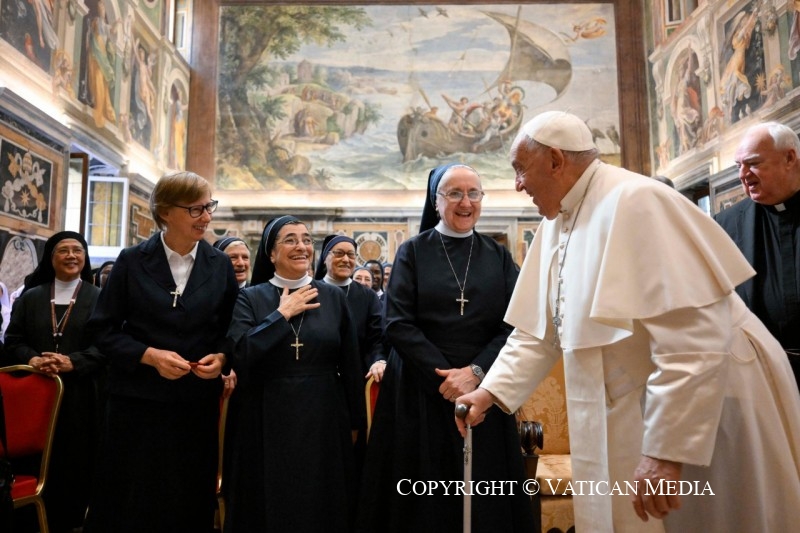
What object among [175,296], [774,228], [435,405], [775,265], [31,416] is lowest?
[31,416]

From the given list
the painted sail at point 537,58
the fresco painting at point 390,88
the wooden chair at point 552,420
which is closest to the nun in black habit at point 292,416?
the wooden chair at point 552,420

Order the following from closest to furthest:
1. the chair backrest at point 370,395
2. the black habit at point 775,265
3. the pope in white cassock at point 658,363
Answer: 1. the pope in white cassock at point 658,363
2. the black habit at point 775,265
3. the chair backrest at point 370,395

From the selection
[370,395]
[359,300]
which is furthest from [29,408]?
[359,300]

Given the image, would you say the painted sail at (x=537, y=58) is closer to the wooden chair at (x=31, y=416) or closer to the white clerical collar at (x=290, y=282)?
the white clerical collar at (x=290, y=282)

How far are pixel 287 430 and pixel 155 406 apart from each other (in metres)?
0.61

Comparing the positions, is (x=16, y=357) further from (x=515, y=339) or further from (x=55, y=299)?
(x=515, y=339)

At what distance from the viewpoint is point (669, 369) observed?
1.60m

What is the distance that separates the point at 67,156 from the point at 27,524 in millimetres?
5209

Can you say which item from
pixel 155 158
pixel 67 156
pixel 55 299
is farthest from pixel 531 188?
pixel 155 158

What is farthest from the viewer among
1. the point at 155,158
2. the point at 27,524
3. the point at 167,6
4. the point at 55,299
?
the point at 167,6

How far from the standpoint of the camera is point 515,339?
2.29 metres

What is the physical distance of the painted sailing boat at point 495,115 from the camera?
42.1ft

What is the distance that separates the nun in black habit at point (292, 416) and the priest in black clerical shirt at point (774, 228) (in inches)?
75.8

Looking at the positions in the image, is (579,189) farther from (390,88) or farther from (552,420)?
(390,88)
